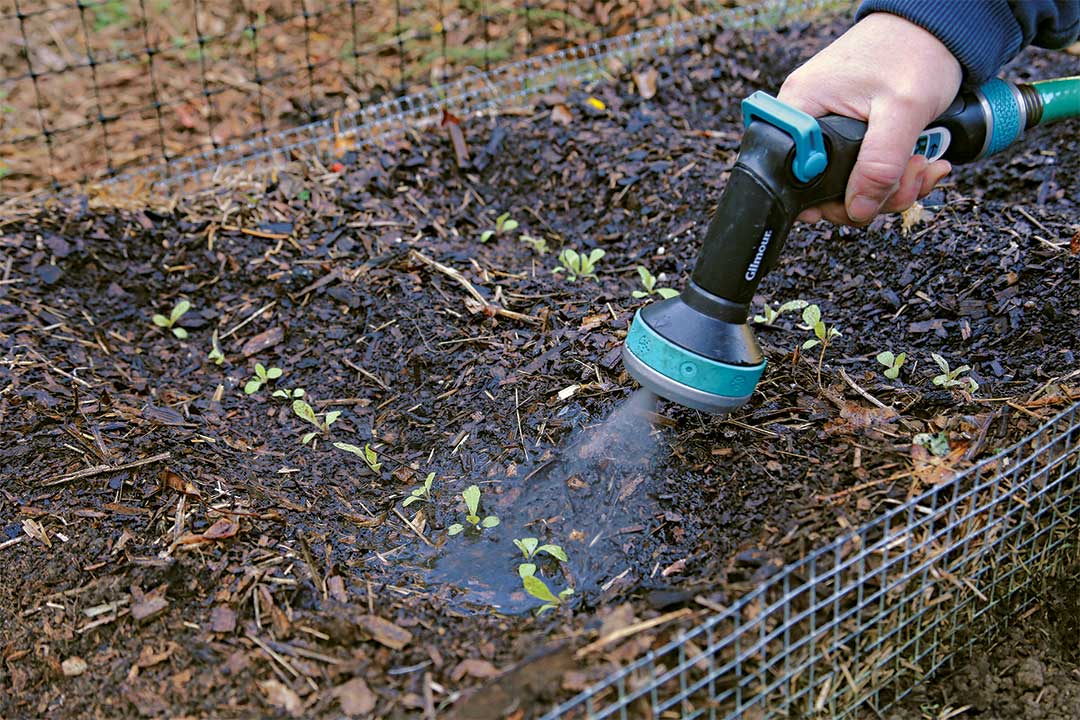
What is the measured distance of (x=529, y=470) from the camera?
2650 millimetres

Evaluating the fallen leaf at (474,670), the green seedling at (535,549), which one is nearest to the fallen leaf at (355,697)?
the fallen leaf at (474,670)

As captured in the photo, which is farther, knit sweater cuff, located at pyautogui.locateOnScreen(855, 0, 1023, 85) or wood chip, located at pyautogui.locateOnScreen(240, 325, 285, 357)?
wood chip, located at pyautogui.locateOnScreen(240, 325, 285, 357)

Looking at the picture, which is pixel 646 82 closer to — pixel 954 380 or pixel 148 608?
pixel 954 380

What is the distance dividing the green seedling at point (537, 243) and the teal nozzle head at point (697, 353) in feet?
4.34

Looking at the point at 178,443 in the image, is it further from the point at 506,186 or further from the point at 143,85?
the point at 143,85

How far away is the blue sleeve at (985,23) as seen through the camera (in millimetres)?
2270

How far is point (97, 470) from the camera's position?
8.60ft

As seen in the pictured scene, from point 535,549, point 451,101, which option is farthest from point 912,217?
point 451,101

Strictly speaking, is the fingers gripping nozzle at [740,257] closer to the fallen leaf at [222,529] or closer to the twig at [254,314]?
the fallen leaf at [222,529]

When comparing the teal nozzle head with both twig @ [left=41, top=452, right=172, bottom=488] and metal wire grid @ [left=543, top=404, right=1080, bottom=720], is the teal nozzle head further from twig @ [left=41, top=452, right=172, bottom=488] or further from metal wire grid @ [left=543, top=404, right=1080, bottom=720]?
twig @ [left=41, top=452, right=172, bottom=488]

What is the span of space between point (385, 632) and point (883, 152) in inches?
57.7

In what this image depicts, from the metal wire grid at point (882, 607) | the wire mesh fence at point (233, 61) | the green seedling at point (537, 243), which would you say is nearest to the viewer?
the metal wire grid at point (882, 607)

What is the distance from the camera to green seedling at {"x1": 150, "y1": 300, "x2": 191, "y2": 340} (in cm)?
344

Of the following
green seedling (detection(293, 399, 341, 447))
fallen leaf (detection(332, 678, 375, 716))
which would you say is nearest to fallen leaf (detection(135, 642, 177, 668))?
fallen leaf (detection(332, 678, 375, 716))
